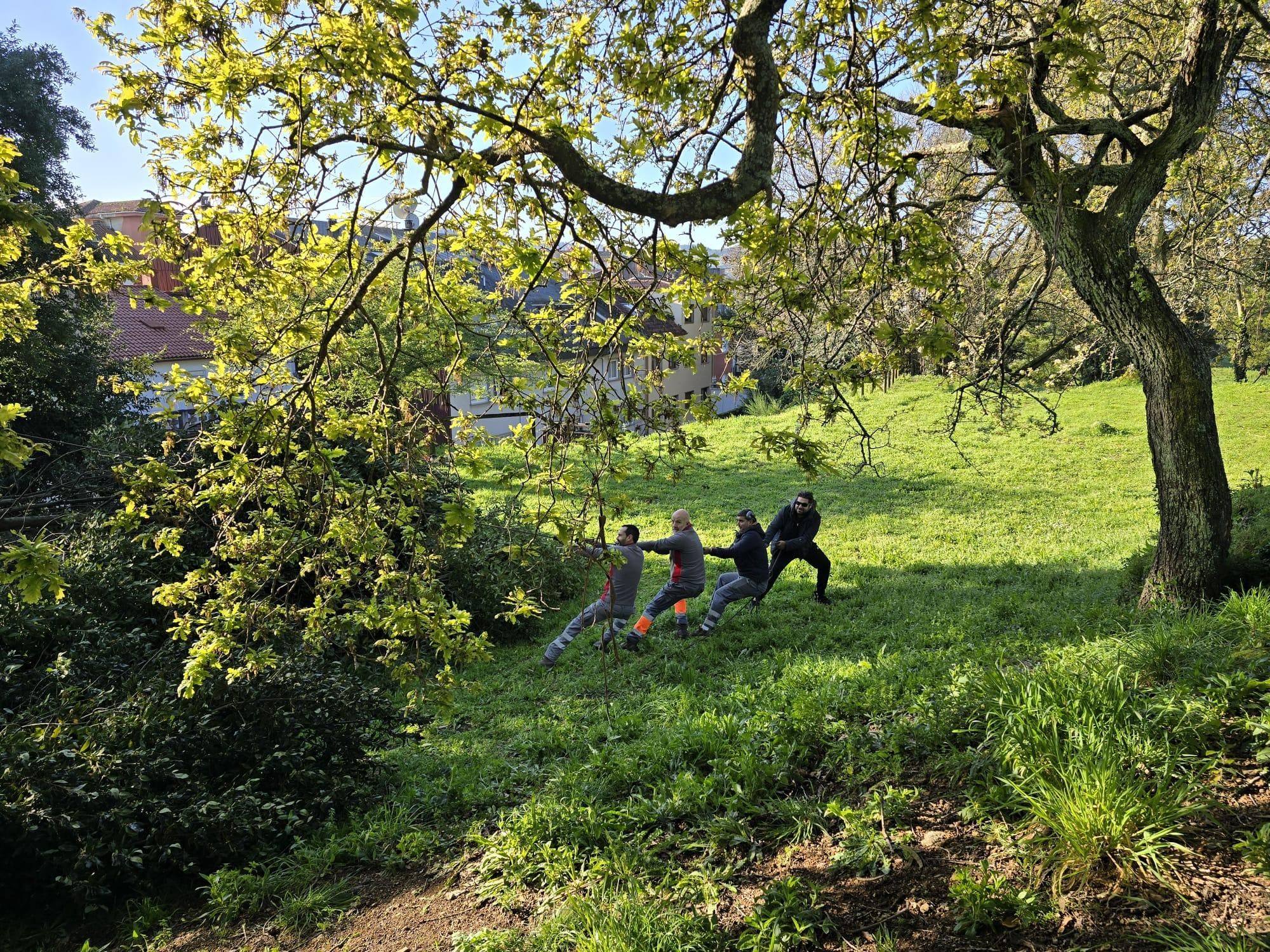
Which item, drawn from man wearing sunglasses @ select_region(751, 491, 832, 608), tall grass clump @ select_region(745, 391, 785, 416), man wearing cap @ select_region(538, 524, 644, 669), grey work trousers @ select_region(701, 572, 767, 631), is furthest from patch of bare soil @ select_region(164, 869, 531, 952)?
tall grass clump @ select_region(745, 391, 785, 416)

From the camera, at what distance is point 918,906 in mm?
3094

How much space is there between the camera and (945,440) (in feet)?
69.1

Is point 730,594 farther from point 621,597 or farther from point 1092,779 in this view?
point 1092,779

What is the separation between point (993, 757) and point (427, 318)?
3.83 metres

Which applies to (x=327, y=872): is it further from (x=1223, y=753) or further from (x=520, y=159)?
(x=1223, y=753)

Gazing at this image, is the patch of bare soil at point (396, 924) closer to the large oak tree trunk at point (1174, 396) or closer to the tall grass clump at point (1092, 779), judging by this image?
the tall grass clump at point (1092, 779)

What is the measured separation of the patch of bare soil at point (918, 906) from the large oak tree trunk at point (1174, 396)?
4.18 m

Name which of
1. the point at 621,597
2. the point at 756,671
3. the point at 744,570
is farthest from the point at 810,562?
the point at 621,597

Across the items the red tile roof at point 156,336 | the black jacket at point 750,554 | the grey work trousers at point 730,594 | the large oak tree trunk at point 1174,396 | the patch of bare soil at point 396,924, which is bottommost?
the patch of bare soil at point 396,924

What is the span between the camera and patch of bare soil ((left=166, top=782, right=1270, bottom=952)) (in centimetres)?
273

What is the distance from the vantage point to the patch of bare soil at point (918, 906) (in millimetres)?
2732

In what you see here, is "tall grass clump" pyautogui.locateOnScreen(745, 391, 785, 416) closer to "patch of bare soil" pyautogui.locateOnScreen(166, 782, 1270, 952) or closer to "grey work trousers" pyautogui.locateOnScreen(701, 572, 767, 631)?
"grey work trousers" pyautogui.locateOnScreen(701, 572, 767, 631)

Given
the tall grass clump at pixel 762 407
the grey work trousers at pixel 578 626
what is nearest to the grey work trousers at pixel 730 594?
the grey work trousers at pixel 578 626

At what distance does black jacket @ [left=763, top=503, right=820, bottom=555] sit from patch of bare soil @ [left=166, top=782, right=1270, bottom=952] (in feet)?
18.7
